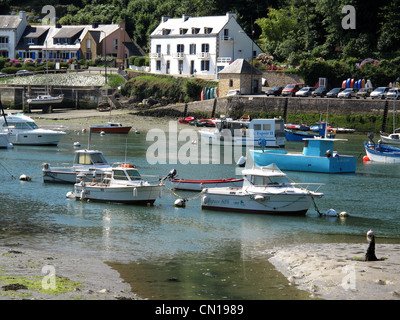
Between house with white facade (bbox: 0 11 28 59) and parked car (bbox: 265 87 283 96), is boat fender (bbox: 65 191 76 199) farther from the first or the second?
house with white facade (bbox: 0 11 28 59)

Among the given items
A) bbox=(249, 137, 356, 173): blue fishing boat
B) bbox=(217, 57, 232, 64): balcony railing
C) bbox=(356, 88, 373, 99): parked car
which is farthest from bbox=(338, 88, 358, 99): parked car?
bbox=(249, 137, 356, 173): blue fishing boat

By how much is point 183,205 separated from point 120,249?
8.16 metres

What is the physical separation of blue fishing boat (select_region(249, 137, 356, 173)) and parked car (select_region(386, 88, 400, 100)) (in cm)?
2492

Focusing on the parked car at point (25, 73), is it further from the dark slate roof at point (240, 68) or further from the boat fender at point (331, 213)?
the boat fender at point (331, 213)

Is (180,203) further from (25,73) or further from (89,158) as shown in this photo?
(25,73)

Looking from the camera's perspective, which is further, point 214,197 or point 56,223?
point 214,197

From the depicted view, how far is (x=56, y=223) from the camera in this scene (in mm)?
28109

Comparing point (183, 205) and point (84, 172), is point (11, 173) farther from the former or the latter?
point (183, 205)

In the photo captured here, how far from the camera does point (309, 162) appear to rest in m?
45.2

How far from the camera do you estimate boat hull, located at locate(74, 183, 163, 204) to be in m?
31.6

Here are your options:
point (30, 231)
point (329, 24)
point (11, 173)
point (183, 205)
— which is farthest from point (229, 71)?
point (30, 231)

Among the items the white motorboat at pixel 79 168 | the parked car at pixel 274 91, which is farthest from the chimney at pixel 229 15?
the white motorboat at pixel 79 168

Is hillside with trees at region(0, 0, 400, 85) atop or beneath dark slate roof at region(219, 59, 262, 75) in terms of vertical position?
atop

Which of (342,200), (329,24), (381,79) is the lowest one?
(342,200)
